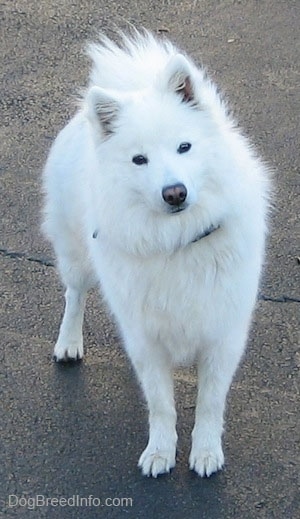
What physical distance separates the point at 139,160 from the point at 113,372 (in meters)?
→ 1.33

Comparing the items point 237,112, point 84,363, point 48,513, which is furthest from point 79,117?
point 237,112

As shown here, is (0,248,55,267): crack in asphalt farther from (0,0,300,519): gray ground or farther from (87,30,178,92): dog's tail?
(87,30,178,92): dog's tail

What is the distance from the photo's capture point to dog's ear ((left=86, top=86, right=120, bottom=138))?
10.3 feet

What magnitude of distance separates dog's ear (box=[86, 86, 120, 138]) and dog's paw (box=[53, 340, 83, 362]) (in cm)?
127

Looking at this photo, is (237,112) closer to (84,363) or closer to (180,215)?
(84,363)

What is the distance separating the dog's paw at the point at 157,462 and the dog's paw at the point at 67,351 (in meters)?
0.69

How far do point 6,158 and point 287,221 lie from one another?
1739 mm

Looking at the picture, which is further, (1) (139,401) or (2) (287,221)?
(2) (287,221)

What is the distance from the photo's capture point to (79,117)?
377 cm

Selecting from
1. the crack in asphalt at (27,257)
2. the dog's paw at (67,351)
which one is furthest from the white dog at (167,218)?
the crack in asphalt at (27,257)

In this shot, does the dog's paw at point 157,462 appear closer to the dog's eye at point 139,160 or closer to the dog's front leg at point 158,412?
the dog's front leg at point 158,412

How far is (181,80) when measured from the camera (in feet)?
10.4

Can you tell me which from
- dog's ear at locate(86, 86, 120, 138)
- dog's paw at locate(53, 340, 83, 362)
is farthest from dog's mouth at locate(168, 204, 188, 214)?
dog's paw at locate(53, 340, 83, 362)

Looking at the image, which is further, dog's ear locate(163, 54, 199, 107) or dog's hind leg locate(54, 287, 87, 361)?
dog's hind leg locate(54, 287, 87, 361)
